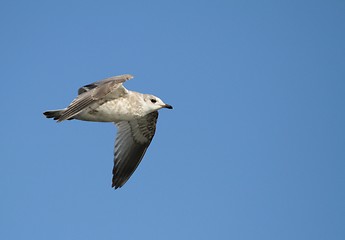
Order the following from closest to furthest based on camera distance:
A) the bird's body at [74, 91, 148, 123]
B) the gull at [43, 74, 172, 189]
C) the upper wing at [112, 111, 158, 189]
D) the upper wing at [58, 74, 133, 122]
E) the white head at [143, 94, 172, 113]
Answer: the upper wing at [58, 74, 133, 122] < the gull at [43, 74, 172, 189] < the bird's body at [74, 91, 148, 123] < the white head at [143, 94, 172, 113] < the upper wing at [112, 111, 158, 189]

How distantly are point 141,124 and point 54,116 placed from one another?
6.64 feet

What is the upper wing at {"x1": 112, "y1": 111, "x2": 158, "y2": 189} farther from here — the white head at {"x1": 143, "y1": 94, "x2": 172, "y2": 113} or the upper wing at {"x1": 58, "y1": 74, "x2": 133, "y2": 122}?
the upper wing at {"x1": 58, "y1": 74, "x2": 133, "y2": 122}

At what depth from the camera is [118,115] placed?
9781 millimetres

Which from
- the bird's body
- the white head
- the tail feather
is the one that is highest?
the white head

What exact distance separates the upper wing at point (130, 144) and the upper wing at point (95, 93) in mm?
1395

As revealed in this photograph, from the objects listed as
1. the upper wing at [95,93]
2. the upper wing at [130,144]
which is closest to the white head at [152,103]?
the upper wing at [95,93]

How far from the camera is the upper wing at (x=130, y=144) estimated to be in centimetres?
1099

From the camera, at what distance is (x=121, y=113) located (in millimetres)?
9773

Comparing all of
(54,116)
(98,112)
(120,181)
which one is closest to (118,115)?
(98,112)

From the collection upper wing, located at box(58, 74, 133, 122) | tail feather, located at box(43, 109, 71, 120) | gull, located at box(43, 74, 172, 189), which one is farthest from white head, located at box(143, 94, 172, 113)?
tail feather, located at box(43, 109, 71, 120)

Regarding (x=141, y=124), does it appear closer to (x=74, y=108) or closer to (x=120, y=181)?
(x=120, y=181)

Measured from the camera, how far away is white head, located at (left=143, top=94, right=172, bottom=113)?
10.1m

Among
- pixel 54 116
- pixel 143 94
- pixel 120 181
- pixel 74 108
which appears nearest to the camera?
pixel 74 108

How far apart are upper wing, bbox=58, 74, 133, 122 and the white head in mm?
479
